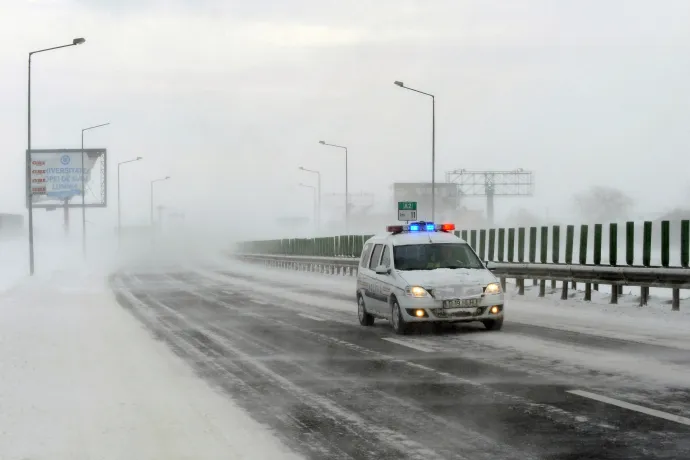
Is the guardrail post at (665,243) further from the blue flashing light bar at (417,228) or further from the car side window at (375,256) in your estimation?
the car side window at (375,256)

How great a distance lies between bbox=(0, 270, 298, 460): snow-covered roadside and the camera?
651 cm

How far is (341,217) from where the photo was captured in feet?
456

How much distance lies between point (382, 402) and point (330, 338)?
6.03 metres

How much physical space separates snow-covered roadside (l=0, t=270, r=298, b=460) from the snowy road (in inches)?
12.7

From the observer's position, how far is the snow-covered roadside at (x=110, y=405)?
6508mm

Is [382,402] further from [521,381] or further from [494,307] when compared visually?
[494,307]

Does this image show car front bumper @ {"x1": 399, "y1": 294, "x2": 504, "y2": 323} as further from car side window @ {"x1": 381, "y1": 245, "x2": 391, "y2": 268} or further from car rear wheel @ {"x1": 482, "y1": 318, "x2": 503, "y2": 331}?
car side window @ {"x1": 381, "y1": 245, "x2": 391, "y2": 268}

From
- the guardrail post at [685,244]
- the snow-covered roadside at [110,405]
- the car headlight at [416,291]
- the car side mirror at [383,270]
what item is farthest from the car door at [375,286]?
the guardrail post at [685,244]

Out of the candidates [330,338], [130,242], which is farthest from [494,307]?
[130,242]

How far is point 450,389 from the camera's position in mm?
8953

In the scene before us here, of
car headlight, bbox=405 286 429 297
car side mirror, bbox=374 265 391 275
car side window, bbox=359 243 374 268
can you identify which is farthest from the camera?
car side window, bbox=359 243 374 268

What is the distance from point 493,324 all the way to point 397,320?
58.8 inches

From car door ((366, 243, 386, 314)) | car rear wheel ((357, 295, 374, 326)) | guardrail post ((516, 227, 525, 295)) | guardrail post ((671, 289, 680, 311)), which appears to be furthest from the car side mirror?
guardrail post ((516, 227, 525, 295))

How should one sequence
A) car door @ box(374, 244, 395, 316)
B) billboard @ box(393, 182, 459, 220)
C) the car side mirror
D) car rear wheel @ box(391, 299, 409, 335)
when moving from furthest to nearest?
billboard @ box(393, 182, 459, 220), the car side mirror, car door @ box(374, 244, 395, 316), car rear wheel @ box(391, 299, 409, 335)
